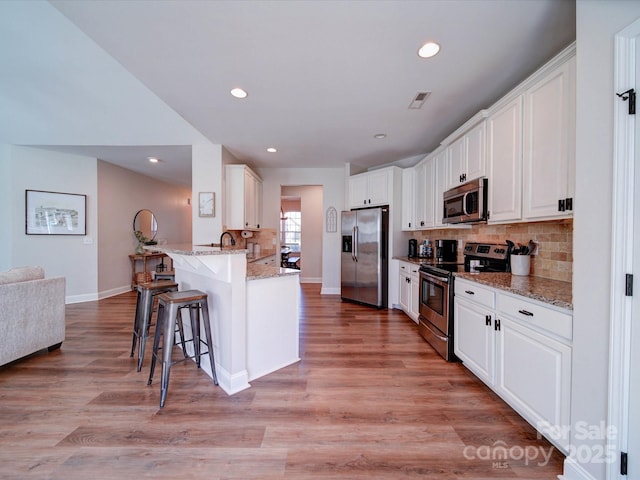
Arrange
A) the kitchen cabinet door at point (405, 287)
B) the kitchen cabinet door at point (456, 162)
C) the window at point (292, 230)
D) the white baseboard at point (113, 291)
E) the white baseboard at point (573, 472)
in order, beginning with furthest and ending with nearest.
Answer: the window at point (292, 230) → the white baseboard at point (113, 291) → the kitchen cabinet door at point (405, 287) → the kitchen cabinet door at point (456, 162) → the white baseboard at point (573, 472)

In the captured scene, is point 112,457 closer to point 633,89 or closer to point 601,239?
point 601,239

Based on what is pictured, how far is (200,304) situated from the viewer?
2062 mm

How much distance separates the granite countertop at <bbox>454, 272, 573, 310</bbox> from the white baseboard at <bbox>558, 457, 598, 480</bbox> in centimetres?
74

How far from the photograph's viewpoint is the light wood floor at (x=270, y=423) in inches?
53.6

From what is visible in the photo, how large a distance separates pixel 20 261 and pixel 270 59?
5.28m

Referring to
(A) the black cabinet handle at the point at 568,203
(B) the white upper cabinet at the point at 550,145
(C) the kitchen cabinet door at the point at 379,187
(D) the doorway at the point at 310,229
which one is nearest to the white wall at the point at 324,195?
(C) the kitchen cabinet door at the point at 379,187

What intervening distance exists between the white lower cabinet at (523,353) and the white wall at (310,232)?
16.3 feet

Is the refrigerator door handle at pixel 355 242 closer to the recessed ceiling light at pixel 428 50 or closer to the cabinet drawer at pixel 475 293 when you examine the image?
the cabinet drawer at pixel 475 293

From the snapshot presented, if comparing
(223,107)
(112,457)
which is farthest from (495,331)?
(223,107)

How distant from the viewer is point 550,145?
Answer: 174cm

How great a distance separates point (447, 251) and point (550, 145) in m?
1.97

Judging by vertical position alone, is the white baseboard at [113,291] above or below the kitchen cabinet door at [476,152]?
below

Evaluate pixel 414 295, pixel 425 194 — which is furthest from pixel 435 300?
pixel 425 194

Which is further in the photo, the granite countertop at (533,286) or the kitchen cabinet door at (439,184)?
the kitchen cabinet door at (439,184)
